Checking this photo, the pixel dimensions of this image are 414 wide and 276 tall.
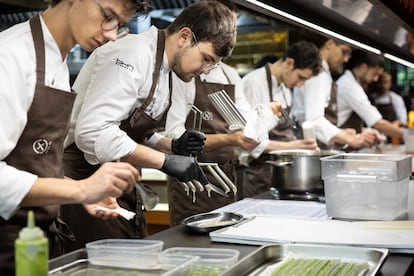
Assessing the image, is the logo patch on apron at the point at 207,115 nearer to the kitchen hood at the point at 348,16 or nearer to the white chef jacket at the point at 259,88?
the kitchen hood at the point at 348,16

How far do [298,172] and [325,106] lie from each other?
2.51m

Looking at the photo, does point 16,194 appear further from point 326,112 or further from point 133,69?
point 326,112

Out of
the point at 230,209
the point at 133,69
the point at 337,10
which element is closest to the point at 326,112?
the point at 337,10

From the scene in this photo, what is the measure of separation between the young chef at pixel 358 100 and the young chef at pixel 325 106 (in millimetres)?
→ 340

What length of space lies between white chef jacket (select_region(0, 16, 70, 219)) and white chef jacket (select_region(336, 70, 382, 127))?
4142 mm

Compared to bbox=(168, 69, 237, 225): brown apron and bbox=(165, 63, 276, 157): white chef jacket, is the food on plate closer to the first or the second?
bbox=(168, 69, 237, 225): brown apron

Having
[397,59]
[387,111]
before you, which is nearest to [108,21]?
[397,59]

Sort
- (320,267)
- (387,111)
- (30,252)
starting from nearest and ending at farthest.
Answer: (30,252), (320,267), (387,111)

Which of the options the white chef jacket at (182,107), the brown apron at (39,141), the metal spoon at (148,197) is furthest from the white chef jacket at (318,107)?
the brown apron at (39,141)

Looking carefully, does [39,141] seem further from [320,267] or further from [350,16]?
[350,16]

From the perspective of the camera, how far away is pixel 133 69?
214 cm

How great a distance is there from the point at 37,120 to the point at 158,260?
0.51m

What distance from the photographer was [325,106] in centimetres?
502

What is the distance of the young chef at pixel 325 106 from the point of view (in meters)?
4.64
